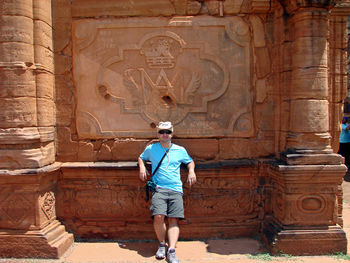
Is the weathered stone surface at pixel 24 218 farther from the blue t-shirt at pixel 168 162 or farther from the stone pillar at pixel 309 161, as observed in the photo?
the stone pillar at pixel 309 161

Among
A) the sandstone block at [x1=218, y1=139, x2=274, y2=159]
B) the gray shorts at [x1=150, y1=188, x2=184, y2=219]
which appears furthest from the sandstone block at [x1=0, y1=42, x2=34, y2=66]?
the sandstone block at [x1=218, y1=139, x2=274, y2=159]

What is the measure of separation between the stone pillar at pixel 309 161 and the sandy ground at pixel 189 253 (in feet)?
0.47

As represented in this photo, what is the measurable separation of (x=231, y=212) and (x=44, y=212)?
8.43 feet

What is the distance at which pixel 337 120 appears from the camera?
476cm

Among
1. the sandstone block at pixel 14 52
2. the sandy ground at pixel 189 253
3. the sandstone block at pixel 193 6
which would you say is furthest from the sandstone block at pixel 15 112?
the sandstone block at pixel 193 6

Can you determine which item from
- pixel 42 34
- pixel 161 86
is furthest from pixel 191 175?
pixel 42 34

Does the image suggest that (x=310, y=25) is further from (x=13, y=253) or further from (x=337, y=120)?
(x=13, y=253)

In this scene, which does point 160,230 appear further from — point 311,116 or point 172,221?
point 311,116

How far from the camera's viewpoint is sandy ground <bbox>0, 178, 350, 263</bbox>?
3.87m

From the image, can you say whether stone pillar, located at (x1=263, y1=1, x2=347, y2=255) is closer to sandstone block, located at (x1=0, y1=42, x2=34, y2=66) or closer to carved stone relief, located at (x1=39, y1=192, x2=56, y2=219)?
carved stone relief, located at (x1=39, y1=192, x2=56, y2=219)

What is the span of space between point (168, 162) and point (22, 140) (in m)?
1.84

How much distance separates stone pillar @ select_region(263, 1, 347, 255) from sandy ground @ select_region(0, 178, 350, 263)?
0.47ft

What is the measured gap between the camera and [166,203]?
395cm

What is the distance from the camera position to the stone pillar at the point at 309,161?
397 centimetres
